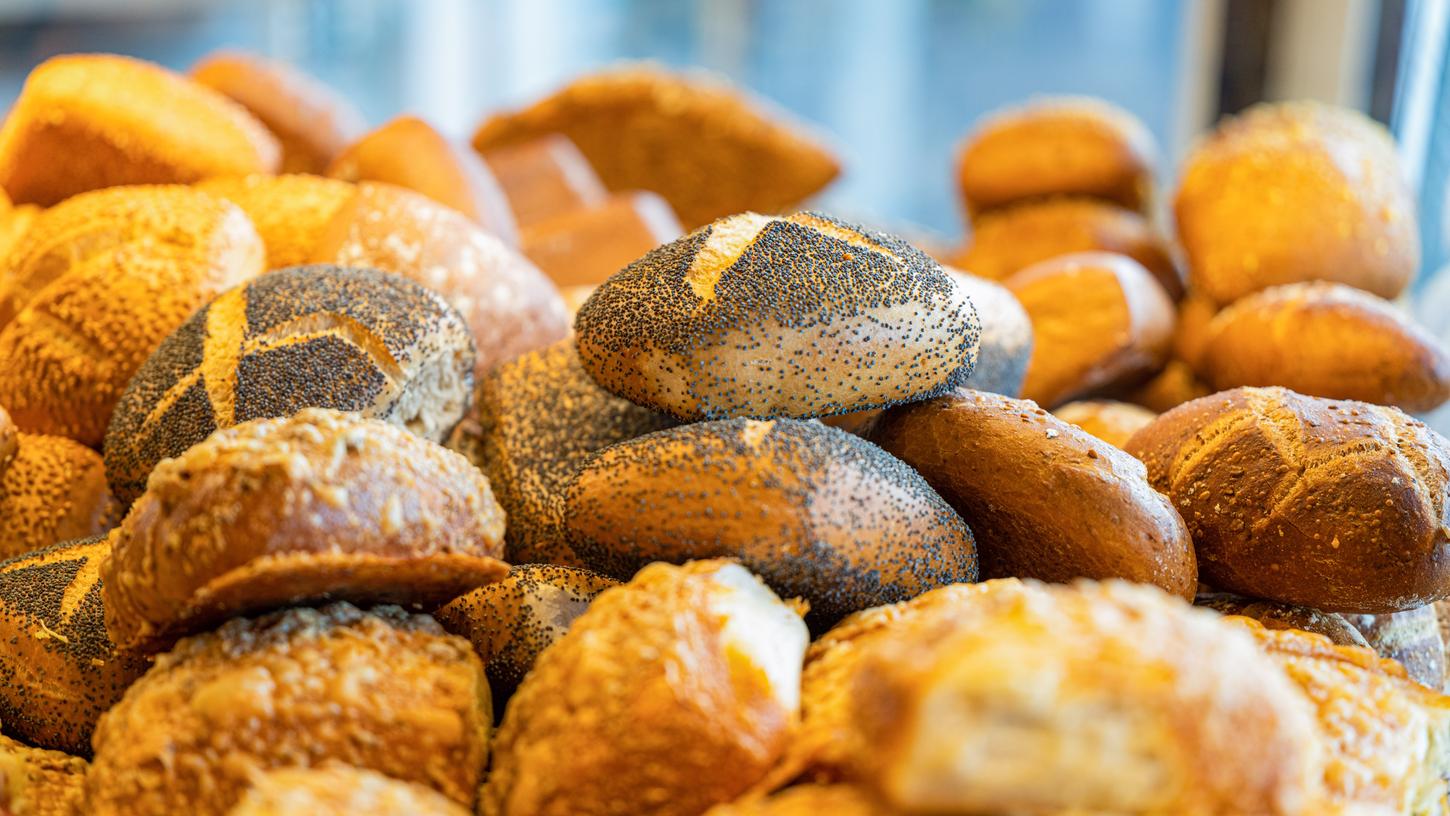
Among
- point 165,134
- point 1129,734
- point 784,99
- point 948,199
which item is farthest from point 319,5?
point 1129,734

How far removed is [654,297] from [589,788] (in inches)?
15.7

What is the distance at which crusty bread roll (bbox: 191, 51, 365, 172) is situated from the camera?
6.32ft

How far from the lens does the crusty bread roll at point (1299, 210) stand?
1627 mm

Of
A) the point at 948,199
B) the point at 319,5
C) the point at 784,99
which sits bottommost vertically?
the point at 948,199

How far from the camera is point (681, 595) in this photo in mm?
751

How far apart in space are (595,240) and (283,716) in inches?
43.2

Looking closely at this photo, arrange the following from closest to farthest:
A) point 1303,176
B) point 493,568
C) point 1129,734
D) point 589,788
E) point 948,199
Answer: point 1129,734
point 589,788
point 493,568
point 1303,176
point 948,199

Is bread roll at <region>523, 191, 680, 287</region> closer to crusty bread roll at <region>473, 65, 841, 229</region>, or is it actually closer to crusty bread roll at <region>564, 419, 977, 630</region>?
crusty bread roll at <region>473, 65, 841, 229</region>

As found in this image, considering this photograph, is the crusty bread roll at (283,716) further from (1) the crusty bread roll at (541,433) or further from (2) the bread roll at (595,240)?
(2) the bread roll at (595,240)

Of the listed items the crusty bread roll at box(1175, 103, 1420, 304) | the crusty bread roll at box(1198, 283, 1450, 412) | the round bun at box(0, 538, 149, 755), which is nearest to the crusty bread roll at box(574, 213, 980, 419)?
the round bun at box(0, 538, 149, 755)

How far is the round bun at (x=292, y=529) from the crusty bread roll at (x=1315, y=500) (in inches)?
23.4

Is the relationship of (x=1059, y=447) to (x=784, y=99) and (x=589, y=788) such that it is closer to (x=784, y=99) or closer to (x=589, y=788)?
(x=589, y=788)

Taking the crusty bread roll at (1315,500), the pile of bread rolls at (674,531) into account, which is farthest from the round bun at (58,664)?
the crusty bread roll at (1315,500)

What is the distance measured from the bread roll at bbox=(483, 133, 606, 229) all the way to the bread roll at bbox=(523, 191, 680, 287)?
19cm
